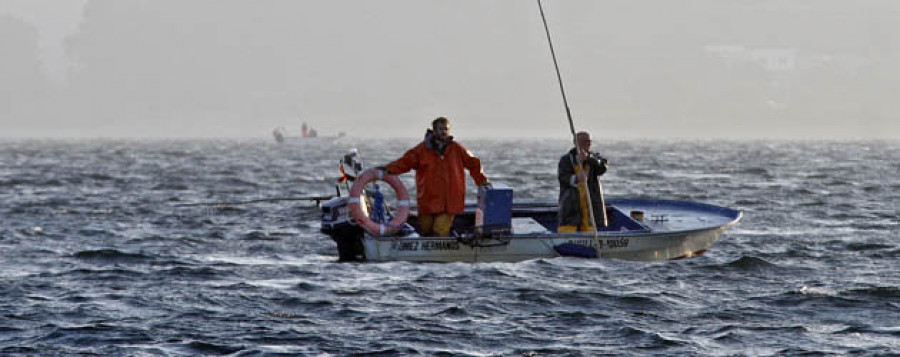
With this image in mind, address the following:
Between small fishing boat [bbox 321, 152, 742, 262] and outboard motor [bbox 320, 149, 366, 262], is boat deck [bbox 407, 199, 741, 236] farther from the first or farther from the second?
outboard motor [bbox 320, 149, 366, 262]

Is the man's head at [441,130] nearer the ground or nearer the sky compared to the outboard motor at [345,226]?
nearer the sky

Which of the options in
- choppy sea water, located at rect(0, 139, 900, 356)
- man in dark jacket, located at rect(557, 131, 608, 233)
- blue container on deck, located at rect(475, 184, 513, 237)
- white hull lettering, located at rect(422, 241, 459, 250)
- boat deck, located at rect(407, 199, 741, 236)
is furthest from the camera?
boat deck, located at rect(407, 199, 741, 236)

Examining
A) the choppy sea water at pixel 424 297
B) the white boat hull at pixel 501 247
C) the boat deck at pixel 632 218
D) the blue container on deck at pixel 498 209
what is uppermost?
the blue container on deck at pixel 498 209

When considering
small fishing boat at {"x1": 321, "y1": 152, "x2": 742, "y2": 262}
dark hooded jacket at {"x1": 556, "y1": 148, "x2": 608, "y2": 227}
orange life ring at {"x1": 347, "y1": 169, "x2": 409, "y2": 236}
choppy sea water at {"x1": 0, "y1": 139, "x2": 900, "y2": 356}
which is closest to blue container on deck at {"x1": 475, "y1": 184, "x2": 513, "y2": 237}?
small fishing boat at {"x1": 321, "y1": 152, "x2": 742, "y2": 262}

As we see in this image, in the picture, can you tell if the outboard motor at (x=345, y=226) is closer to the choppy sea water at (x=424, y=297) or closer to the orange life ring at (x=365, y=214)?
the choppy sea water at (x=424, y=297)

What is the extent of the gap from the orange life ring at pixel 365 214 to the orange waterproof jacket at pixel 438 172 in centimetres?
24

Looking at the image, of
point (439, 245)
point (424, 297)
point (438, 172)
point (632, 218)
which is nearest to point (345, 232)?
point (439, 245)

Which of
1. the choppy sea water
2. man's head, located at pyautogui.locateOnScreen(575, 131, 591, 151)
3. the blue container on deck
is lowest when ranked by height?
the choppy sea water

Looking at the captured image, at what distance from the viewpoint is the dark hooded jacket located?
58.3ft

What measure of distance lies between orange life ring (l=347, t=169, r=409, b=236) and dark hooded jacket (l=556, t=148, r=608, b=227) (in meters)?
2.48

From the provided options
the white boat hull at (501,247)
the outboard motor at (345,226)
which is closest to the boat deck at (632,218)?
the white boat hull at (501,247)

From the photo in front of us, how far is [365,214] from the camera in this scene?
56.9ft

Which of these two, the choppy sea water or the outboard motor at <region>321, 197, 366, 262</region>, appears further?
the outboard motor at <region>321, 197, 366, 262</region>

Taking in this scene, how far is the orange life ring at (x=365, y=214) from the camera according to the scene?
17141mm
